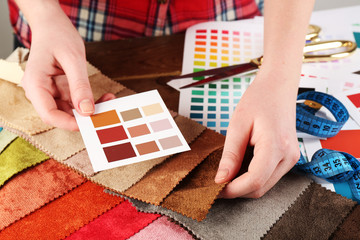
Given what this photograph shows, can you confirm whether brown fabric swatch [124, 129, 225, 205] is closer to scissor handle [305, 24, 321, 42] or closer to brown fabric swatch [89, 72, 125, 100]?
brown fabric swatch [89, 72, 125, 100]

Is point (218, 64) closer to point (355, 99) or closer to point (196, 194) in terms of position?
point (355, 99)

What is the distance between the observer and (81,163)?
2.65 feet

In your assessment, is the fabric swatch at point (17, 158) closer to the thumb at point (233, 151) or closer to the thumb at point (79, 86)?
the thumb at point (79, 86)

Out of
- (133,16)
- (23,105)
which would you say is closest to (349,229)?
(23,105)

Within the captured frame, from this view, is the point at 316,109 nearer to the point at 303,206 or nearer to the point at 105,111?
the point at 303,206

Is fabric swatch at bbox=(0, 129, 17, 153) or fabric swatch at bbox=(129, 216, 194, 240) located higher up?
fabric swatch at bbox=(0, 129, 17, 153)

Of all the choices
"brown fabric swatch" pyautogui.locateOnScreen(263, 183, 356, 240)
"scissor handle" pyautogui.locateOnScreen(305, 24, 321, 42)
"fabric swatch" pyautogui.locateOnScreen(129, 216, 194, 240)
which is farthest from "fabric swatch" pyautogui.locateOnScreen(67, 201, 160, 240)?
"scissor handle" pyautogui.locateOnScreen(305, 24, 321, 42)

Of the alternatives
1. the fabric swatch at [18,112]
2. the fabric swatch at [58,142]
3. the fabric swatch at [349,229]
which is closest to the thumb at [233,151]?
the fabric swatch at [349,229]

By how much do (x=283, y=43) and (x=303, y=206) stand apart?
373 millimetres

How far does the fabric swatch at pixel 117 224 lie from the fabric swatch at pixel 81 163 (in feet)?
0.32

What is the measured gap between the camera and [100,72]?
107 cm

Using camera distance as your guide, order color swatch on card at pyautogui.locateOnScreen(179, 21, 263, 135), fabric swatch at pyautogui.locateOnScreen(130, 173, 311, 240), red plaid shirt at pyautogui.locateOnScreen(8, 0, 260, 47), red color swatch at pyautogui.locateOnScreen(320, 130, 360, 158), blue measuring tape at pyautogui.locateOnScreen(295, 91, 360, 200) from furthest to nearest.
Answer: red plaid shirt at pyautogui.locateOnScreen(8, 0, 260, 47) < color swatch on card at pyautogui.locateOnScreen(179, 21, 263, 135) < red color swatch at pyautogui.locateOnScreen(320, 130, 360, 158) < blue measuring tape at pyautogui.locateOnScreen(295, 91, 360, 200) < fabric swatch at pyautogui.locateOnScreen(130, 173, 311, 240)

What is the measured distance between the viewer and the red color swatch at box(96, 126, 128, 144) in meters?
0.79

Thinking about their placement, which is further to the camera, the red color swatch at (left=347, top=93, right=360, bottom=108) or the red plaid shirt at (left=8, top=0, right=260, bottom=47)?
the red plaid shirt at (left=8, top=0, right=260, bottom=47)
